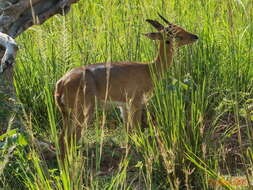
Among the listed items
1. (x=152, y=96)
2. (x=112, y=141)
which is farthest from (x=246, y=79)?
(x=112, y=141)

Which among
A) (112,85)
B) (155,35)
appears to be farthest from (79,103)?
(155,35)

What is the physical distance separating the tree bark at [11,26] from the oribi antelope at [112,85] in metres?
0.48

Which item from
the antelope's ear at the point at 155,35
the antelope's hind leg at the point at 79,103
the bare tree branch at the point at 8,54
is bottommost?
the antelope's hind leg at the point at 79,103

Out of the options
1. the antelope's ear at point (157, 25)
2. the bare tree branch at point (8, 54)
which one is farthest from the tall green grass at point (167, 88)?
the bare tree branch at point (8, 54)

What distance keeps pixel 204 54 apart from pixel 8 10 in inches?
69.1

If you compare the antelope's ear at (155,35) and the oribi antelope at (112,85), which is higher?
the antelope's ear at (155,35)

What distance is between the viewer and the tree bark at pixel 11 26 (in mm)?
4336

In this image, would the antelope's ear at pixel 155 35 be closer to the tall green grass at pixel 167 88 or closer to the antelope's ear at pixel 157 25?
the antelope's ear at pixel 157 25

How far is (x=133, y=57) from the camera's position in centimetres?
622

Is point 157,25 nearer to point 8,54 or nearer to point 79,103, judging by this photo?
point 79,103

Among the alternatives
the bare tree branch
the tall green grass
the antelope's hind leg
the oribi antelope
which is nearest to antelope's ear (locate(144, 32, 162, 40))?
the oribi antelope

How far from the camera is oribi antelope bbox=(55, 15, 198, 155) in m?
5.07

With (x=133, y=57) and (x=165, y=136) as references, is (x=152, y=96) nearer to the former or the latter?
(x=133, y=57)

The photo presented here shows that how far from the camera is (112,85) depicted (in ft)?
18.7
